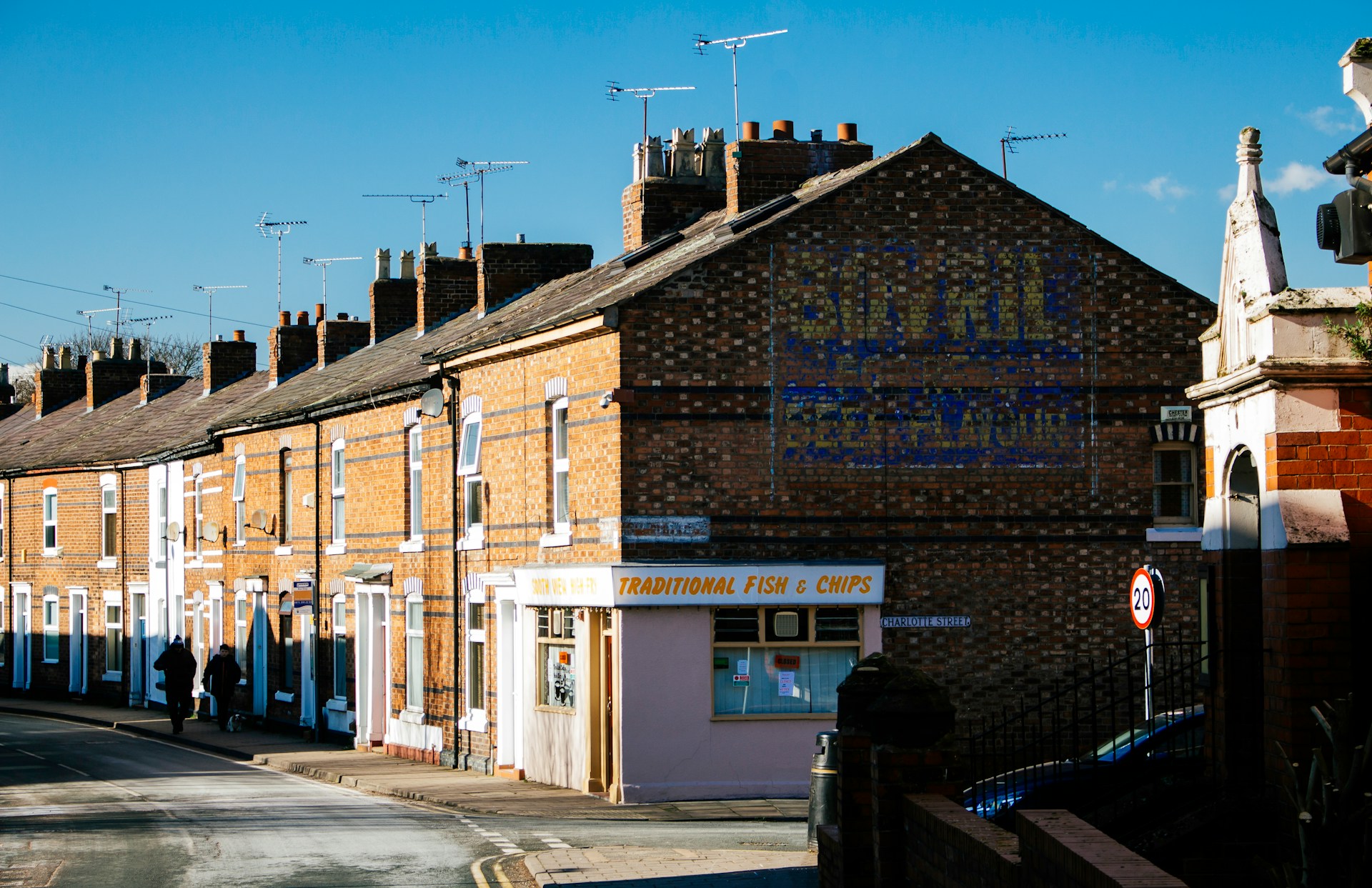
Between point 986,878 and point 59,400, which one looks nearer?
point 986,878

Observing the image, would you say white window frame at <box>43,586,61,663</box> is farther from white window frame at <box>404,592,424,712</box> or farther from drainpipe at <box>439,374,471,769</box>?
drainpipe at <box>439,374,471,769</box>

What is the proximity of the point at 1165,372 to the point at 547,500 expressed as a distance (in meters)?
8.83

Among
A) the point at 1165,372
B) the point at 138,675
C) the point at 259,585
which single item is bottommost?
the point at 138,675

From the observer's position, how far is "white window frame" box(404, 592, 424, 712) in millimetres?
29391

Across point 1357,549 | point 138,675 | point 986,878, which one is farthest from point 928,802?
point 138,675

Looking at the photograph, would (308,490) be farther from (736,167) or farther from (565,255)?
(736,167)

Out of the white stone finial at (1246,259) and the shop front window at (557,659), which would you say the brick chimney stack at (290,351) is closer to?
the shop front window at (557,659)

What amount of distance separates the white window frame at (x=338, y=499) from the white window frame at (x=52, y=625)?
712 inches

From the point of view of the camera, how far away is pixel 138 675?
43.7 m

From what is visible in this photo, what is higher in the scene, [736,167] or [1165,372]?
[736,167]

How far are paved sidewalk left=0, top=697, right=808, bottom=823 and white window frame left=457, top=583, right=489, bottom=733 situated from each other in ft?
2.72

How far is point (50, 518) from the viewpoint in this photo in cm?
4822

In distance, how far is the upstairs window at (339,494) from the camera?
3256cm

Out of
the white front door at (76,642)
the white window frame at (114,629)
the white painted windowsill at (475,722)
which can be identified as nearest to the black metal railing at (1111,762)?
the white painted windowsill at (475,722)
